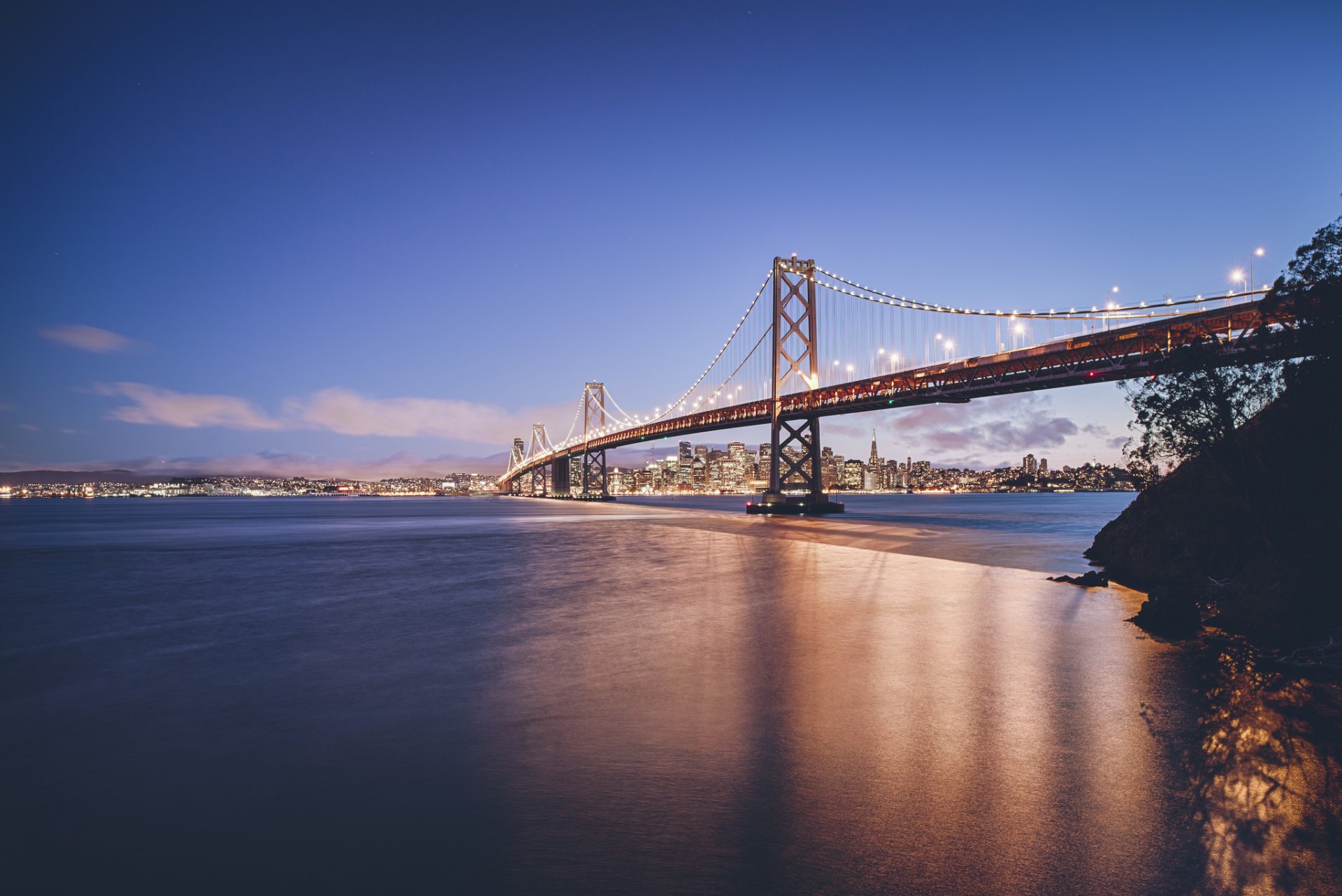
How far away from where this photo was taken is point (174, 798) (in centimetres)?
505

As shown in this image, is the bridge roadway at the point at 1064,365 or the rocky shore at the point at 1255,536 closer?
the rocky shore at the point at 1255,536

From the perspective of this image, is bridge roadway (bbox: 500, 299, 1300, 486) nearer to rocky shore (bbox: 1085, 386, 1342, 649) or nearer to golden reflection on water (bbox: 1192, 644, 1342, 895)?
rocky shore (bbox: 1085, 386, 1342, 649)

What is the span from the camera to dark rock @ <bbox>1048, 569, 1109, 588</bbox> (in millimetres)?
17031

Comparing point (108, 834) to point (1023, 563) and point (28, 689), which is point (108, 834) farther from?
point (1023, 563)

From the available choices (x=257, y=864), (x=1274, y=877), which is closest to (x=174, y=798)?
(x=257, y=864)

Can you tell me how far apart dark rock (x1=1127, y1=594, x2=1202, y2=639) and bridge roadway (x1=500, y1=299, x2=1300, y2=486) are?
14.2 feet

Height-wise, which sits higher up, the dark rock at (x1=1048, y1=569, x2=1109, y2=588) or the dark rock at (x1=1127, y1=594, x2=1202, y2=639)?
the dark rock at (x1=1127, y1=594, x2=1202, y2=639)

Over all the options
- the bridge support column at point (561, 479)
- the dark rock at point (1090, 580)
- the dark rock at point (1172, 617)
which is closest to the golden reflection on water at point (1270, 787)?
the dark rock at point (1172, 617)

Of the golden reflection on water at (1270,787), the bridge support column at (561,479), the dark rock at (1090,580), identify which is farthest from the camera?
the bridge support column at (561,479)

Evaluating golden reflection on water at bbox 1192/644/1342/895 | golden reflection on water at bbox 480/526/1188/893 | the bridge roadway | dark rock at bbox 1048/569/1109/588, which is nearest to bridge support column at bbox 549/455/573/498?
the bridge roadway

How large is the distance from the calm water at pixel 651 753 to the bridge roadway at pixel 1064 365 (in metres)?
5.93

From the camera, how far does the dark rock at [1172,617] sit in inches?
431

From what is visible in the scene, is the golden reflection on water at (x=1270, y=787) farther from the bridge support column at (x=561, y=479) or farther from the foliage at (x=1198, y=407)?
the bridge support column at (x=561, y=479)

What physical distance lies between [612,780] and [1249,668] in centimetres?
837
